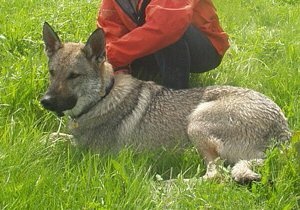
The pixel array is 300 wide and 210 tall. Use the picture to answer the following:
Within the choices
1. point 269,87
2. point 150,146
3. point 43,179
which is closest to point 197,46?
point 269,87

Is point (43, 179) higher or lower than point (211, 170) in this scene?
higher

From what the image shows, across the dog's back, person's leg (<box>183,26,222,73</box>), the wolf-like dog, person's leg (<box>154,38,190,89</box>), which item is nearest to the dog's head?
the wolf-like dog

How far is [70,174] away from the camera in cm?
324

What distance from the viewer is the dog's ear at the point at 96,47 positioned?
3898mm

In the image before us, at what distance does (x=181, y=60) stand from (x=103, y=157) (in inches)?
50.8

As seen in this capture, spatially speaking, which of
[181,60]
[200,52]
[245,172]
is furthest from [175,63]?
[245,172]

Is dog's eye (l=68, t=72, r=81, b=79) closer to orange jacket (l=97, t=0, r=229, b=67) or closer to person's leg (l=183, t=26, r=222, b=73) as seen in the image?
orange jacket (l=97, t=0, r=229, b=67)

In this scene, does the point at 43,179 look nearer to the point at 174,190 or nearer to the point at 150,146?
the point at 174,190

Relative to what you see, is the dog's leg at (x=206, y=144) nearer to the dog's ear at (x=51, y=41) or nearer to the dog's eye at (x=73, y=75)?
the dog's eye at (x=73, y=75)

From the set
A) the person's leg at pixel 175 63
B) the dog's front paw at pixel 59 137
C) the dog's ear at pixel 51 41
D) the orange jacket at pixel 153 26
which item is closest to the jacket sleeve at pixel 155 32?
the orange jacket at pixel 153 26

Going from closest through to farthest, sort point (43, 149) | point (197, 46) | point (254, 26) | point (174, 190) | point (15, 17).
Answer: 1. point (174, 190)
2. point (43, 149)
3. point (197, 46)
4. point (15, 17)
5. point (254, 26)

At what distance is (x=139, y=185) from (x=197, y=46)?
190cm

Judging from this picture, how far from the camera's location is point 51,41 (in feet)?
13.4

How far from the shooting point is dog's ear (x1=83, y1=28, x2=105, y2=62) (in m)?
3.90
